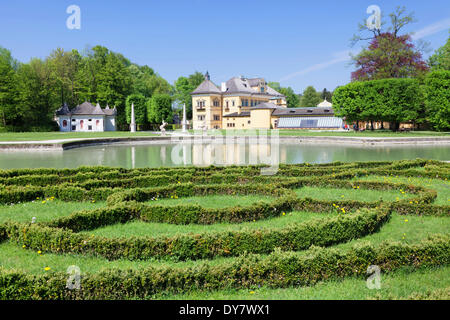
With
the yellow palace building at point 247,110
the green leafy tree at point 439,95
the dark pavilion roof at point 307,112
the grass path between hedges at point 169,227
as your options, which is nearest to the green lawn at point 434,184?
the grass path between hedges at point 169,227

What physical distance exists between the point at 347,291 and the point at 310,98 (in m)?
84.1

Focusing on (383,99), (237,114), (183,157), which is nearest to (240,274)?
(183,157)

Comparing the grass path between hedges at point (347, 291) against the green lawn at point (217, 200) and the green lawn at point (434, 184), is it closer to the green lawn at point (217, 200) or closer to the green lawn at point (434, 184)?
the green lawn at point (217, 200)

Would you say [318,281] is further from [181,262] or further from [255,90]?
[255,90]

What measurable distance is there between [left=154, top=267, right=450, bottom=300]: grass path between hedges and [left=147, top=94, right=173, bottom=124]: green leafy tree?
55312 mm

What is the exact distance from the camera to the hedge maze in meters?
4.07

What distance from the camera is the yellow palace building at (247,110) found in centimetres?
5456

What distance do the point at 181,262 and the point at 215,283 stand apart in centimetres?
96

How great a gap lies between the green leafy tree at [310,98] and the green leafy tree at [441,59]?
99.2ft

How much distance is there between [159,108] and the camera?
57.9m

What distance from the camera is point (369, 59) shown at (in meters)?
46.5

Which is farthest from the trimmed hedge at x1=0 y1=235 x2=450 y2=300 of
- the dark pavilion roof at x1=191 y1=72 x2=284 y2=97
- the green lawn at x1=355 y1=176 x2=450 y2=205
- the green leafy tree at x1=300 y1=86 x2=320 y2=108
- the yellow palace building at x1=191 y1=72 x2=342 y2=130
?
the green leafy tree at x1=300 y1=86 x2=320 y2=108

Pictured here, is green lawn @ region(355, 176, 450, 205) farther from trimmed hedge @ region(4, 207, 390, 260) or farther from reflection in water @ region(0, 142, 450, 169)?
reflection in water @ region(0, 142, 450, 169)
